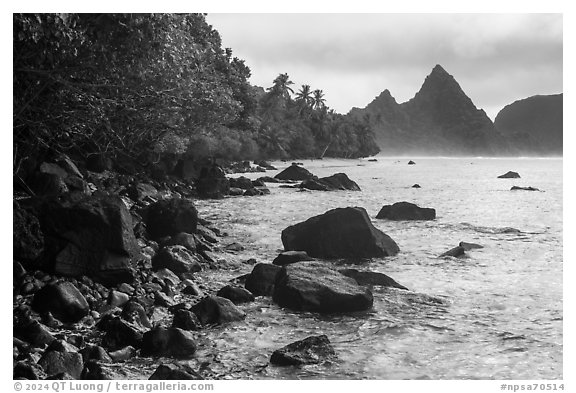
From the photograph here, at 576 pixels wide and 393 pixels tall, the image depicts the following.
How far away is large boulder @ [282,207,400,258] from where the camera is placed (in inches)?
566

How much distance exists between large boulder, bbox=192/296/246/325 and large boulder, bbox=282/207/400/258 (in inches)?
219

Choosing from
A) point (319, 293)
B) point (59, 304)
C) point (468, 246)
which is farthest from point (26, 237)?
→ point (468, 246)

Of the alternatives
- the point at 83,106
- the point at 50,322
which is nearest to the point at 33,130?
the point at 83,106

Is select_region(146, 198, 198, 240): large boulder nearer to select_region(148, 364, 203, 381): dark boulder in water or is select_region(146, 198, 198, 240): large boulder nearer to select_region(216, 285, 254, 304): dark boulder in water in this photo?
select_region(216, 285, 254, 304): dark boulder in water

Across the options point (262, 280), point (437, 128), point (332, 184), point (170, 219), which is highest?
point (437, 128)

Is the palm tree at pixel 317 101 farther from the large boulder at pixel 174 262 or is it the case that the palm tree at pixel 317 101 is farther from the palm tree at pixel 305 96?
the large boulder at pixel 174 262

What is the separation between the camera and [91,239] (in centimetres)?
1027

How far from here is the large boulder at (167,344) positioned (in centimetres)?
746

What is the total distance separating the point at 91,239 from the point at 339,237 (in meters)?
6.66

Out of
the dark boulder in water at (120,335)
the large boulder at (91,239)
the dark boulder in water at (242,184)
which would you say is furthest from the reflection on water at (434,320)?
the dark boulder in water at (242,184)

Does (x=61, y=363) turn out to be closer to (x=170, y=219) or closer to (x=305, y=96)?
(x=170, y=219)

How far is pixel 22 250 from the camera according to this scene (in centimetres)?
954

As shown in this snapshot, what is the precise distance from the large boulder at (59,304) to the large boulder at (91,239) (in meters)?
1.19

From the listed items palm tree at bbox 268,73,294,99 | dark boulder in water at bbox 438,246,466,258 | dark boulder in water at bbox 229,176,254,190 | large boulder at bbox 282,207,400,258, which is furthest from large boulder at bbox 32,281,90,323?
palm tree at bbox 268,73,294,99
